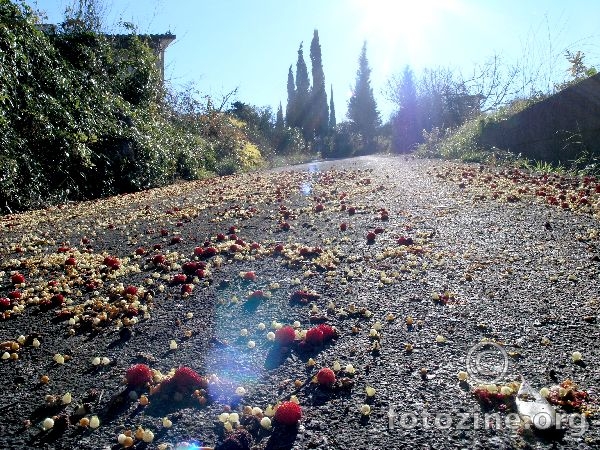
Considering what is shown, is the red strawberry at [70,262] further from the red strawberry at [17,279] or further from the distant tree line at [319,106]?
the distant tree line at [319,106]

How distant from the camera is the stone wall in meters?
8.58

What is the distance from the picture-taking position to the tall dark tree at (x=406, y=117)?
29.2 metres

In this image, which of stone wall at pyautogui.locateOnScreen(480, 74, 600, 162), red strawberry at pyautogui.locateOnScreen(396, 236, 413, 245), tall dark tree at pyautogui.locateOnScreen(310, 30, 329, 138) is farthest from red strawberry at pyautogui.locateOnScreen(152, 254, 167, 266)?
tall dark tree at pyautogui.locateOnScreen(310, 30, 329, 138)

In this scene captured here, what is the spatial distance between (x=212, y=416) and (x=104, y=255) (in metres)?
3.09

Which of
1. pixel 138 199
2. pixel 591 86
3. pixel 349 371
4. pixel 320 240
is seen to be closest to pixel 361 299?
pixel 349 371

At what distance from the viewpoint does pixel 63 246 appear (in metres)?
4.92

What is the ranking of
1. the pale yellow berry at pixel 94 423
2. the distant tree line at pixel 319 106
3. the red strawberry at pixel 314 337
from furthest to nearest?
1. the distant tree line at pixel 319 106
2. the red strawberry at pixel 314 337
3. the pale yellow berry at pixel 94 423

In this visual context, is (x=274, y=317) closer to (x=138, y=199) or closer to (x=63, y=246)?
(x=63, y=246)

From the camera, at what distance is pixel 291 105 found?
156ft

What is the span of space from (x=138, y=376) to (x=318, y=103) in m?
46.2

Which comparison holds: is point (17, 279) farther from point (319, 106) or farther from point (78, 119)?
point (319, 106)

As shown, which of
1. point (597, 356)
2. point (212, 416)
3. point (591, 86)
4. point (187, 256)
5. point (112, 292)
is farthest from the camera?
point (591, 86)

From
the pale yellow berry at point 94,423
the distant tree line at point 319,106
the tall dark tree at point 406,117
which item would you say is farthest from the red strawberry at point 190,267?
the distant tree line at point 319,106

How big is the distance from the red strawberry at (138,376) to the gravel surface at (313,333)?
0.04ft
